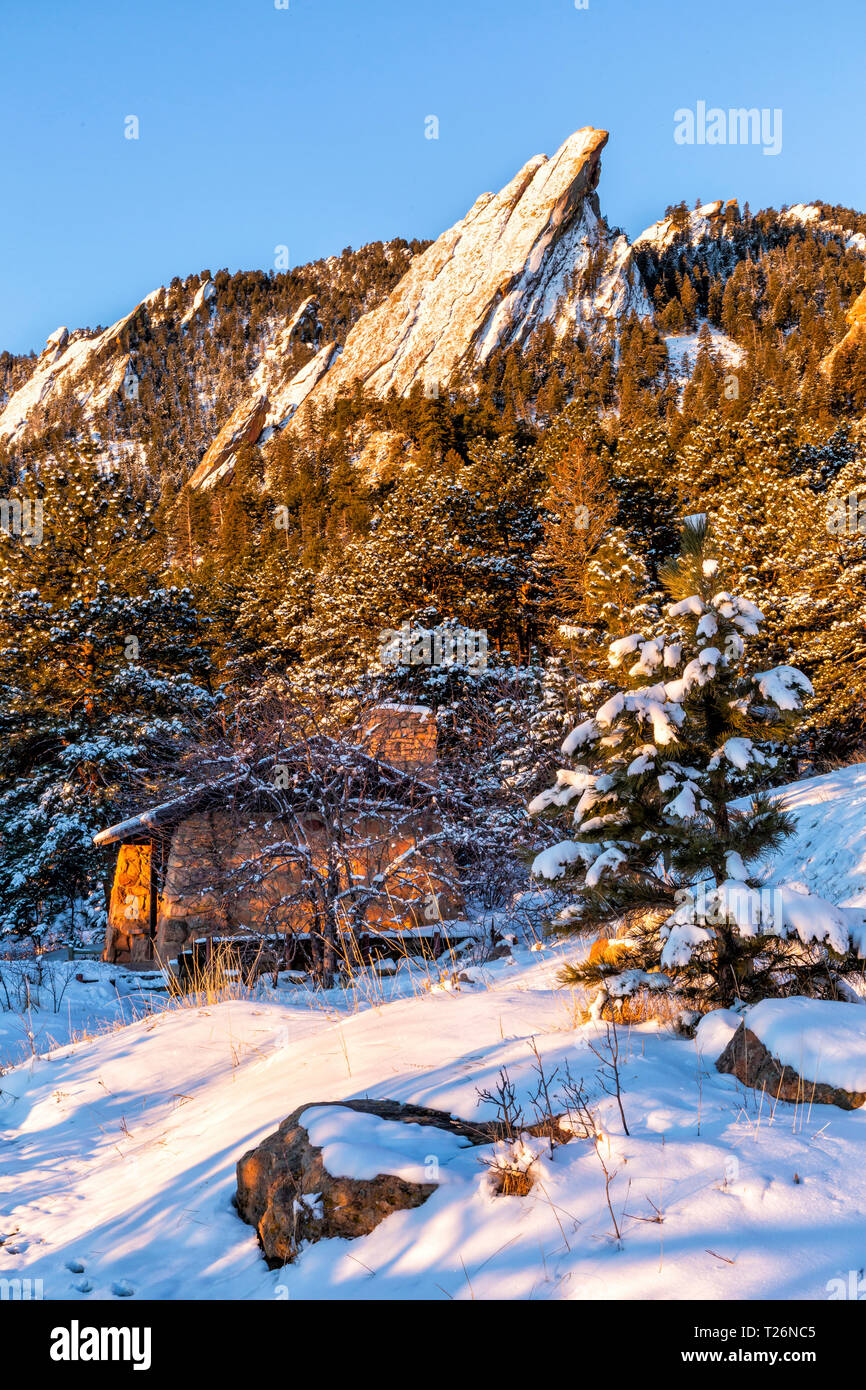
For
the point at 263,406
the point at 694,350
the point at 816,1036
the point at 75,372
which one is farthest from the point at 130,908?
the point at 75,372

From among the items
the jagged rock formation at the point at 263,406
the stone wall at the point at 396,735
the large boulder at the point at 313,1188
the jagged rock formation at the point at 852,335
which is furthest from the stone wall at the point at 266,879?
the jagged rock formation at the point at 263,406

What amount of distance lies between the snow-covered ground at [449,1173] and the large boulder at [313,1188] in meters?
0.06

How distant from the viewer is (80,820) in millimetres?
20422

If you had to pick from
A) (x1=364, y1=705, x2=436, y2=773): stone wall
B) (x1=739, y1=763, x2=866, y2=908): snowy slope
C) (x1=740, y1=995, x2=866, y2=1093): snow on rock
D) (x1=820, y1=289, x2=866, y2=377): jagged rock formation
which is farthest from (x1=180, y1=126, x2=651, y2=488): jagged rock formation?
(x1=740, y1=995, x2=866, y2=1093): snow on rock

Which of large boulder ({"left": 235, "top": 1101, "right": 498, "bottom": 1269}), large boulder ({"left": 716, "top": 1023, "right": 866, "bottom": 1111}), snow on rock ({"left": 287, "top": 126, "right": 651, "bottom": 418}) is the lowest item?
large boulder ({"left": 235, "top": 1101, "right": 498, "bottom": 1269})

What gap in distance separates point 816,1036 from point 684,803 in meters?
1.35

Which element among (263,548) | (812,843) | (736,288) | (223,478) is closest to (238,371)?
(223,478)

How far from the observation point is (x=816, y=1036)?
11.4ft

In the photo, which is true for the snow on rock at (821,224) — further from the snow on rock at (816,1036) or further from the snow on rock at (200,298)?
the snow on rock at (816,1036)

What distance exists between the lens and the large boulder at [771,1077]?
3.28 m

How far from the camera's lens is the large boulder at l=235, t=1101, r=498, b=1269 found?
9.70ft

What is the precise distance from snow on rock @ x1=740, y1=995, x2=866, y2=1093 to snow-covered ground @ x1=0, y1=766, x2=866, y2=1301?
0.16 meters

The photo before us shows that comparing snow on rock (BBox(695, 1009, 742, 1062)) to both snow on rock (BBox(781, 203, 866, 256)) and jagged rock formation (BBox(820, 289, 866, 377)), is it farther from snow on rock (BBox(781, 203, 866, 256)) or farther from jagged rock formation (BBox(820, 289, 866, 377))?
snow on rock (BBox(781, 203, 866, 256))
